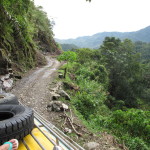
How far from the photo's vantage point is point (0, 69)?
7492mm

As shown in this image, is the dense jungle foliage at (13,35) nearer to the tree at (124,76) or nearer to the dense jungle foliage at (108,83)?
the dense jungle foliage at (108,83)

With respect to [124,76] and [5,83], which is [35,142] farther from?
[124,76]

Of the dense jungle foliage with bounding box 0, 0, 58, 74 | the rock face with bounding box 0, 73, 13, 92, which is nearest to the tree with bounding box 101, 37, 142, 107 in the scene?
the dense jungle foliage with bounding box 0, 0, 58, 74

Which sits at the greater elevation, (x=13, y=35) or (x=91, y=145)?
(x=13, y=35)

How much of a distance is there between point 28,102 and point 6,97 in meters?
2.94

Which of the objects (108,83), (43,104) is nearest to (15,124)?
(43,104)

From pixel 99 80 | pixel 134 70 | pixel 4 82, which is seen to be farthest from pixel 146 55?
pixel 4 82

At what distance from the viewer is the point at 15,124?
6.20ft

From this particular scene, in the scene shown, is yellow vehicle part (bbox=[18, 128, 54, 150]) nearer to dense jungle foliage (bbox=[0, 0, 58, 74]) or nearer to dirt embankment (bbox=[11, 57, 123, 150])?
dirt embankment (bbox=[11, 57, 123, 150])

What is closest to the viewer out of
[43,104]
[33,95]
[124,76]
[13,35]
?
[43,104]

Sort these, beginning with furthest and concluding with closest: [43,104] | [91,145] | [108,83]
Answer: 1. [108,83]
2. [43,104]
3. [91,145]

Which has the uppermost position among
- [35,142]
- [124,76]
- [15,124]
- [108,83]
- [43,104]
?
[15,124]

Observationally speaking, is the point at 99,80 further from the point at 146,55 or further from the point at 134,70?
the point at 146,55

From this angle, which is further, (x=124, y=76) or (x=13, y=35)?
(x=124, y=76)
